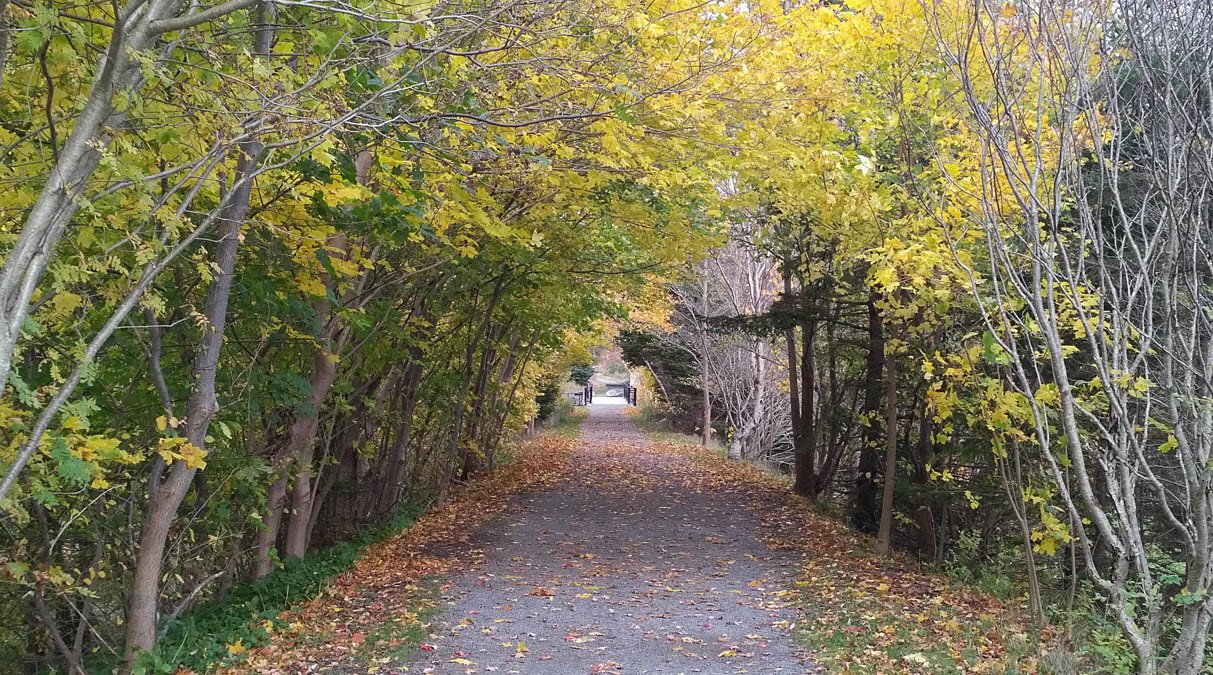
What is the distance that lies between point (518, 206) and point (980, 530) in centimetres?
665

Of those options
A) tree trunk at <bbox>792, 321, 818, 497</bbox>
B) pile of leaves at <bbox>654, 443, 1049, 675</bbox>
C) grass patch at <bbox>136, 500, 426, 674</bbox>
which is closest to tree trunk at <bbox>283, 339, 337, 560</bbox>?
grass patch at <bbox>136, 500, 426, 674</bbox>

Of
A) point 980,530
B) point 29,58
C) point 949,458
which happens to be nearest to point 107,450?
point 29,58

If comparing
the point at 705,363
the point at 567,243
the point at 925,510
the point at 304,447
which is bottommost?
the point at 925,510

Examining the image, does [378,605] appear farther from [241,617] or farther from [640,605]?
[640,605]

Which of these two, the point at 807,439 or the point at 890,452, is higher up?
the point at 890,452

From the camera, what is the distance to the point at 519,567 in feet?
29.5

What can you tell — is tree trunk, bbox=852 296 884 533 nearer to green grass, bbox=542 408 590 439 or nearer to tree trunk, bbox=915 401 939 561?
tree trunk, bbox=915 401 939 561

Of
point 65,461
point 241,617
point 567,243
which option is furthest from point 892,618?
point 65,461

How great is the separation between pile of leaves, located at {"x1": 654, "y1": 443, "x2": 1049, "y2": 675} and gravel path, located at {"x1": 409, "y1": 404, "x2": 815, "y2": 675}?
28 cm

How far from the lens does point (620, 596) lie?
302 inches

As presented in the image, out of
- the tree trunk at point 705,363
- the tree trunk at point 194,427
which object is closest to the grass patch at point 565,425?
the tree trunk at point 705,363

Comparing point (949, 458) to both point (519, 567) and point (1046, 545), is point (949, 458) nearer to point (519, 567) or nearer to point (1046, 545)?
point (1046, 545)

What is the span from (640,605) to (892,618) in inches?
82.3

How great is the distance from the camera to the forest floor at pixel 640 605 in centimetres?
569
